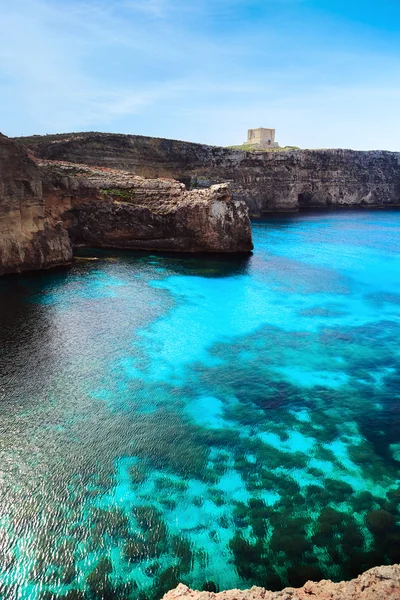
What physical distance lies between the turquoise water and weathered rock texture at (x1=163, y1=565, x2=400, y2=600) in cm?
132

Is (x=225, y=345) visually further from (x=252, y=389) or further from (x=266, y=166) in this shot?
(x=266, y=166)

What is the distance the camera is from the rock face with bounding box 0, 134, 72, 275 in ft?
85.6

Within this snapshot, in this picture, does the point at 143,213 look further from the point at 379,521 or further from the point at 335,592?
the point at 335,592

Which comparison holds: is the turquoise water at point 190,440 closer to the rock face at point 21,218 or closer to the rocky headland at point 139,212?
the rock face at point 21,218

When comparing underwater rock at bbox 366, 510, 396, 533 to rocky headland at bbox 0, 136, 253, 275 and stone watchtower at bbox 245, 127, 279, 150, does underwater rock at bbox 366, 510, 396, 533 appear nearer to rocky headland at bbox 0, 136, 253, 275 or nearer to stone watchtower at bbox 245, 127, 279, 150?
rocky headland at bbox 0, 136, 253, 275

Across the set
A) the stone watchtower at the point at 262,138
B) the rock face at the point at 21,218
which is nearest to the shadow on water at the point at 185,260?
the rock face at the point at 21,218

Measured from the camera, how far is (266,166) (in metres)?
71.6

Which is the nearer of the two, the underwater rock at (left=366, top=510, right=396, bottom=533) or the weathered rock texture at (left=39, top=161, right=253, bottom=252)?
the underwater rock at (left=366, top=510, right=396, bottom=533)

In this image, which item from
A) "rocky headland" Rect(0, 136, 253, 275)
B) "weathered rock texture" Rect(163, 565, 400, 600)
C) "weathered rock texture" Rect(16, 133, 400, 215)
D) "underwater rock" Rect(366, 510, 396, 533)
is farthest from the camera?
"weathered rock texture" Rect(16, 133, 400, 215)

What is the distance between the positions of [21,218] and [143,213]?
37.8ft

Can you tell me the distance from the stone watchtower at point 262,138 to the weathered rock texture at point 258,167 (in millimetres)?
22776

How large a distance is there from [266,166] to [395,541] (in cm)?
→ 6831

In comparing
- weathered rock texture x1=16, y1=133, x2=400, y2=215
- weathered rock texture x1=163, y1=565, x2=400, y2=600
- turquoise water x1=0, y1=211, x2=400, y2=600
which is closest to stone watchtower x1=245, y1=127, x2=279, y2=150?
weathered rock texture x1=16, y1=133, x2=400, y2=215

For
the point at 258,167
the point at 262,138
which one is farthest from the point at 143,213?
the point at 262,138
